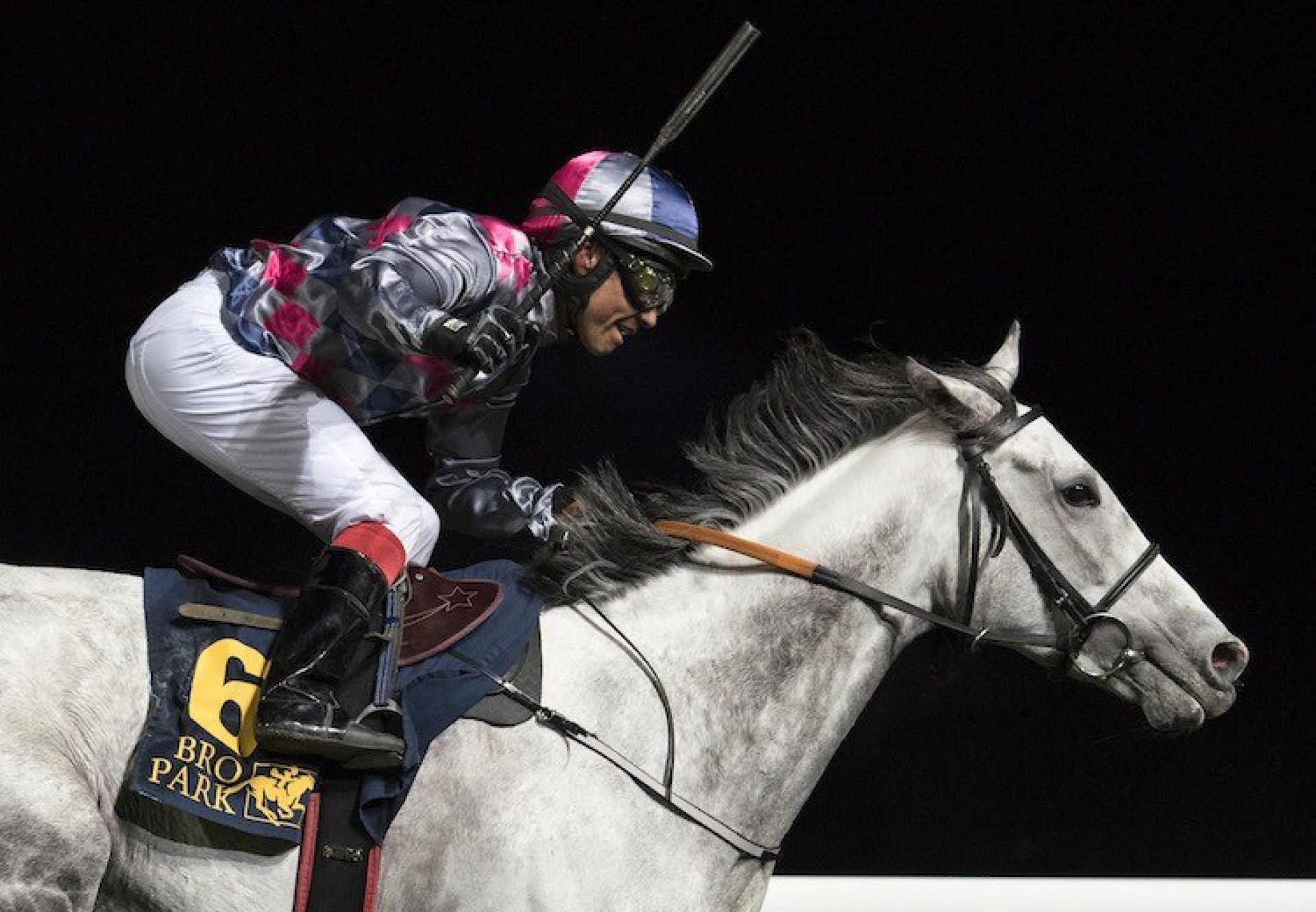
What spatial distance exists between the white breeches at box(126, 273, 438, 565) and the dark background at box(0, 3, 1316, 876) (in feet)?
4.53

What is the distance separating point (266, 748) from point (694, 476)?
2220mm

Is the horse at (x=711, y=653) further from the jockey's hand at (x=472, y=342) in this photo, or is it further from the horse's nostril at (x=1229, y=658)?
the jockey's hand at (x=472, y=342)

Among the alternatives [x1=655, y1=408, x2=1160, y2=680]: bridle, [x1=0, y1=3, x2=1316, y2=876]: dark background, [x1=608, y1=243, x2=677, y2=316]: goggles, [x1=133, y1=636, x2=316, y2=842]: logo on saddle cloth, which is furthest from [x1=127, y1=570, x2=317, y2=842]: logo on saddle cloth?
[x1=0, y1=3, x2=1316, y2=876]: dark background

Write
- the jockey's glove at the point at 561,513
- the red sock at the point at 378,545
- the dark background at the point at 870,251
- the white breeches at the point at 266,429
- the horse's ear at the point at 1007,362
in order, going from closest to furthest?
the red sock at the point at 378,545 → the white breeches at the point at 266,429 → the jockey's glove at the point at 561,513 → the horse's ear at the point at 1007,362 → the dark background at the point at 870,251

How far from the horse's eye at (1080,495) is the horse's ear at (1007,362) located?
0.24 metres

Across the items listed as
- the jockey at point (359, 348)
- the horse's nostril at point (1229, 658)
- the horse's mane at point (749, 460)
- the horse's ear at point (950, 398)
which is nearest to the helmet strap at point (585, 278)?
the jockey at point (359, 348)

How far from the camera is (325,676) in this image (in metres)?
2.17

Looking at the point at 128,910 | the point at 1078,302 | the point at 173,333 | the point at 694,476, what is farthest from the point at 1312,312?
the point at 128,910

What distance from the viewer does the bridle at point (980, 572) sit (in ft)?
7.98

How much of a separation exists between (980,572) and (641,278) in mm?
746

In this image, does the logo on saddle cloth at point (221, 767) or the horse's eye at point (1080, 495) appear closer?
the logo on saddle cloth at point (221, 767)

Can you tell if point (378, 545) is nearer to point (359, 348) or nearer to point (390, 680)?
point (390, 680)

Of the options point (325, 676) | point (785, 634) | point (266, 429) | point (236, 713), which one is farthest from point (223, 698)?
point (785, 634)

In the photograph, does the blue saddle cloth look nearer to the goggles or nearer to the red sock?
the red sock
